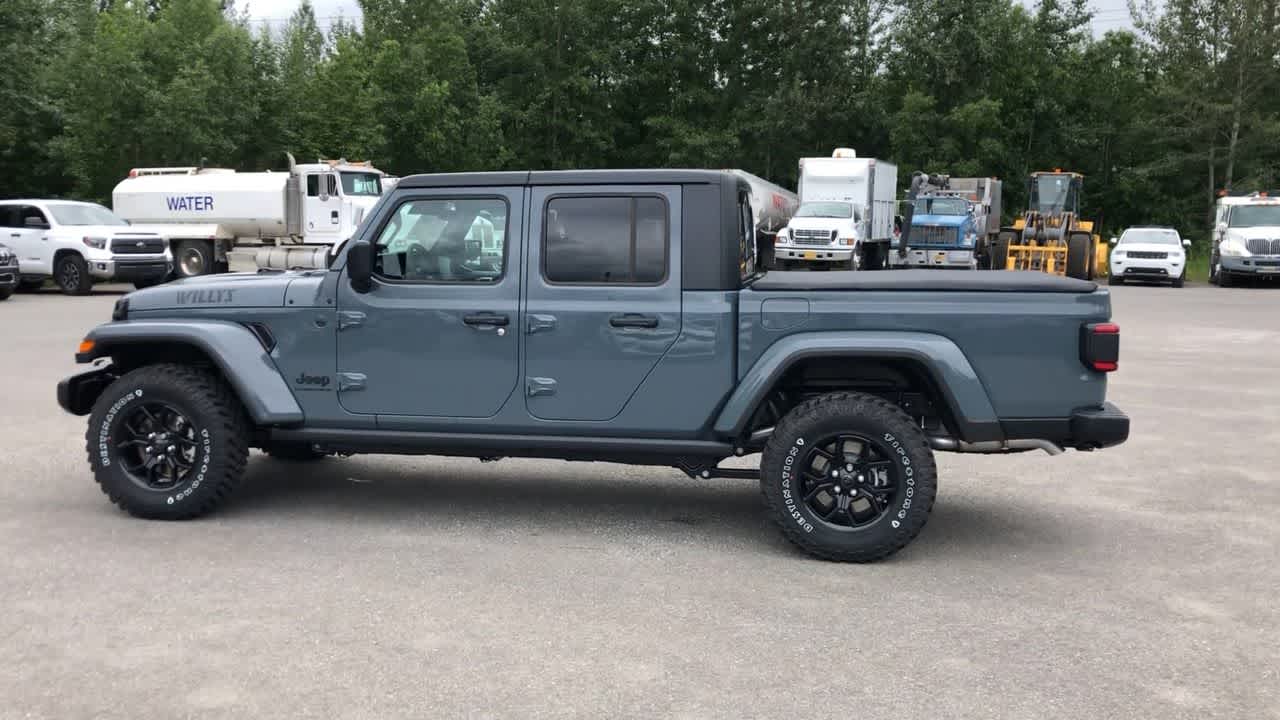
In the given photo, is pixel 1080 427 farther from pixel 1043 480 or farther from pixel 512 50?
pixel 512 50

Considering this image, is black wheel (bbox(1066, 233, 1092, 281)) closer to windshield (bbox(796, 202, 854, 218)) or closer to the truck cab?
the truck cab

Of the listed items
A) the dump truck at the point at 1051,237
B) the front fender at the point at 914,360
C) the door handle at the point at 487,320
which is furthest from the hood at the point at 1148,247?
the door handle at the point at 487,320

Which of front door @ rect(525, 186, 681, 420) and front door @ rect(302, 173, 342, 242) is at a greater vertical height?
front door @ rect(302, 173, 342, 242)

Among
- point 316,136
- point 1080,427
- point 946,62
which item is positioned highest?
point 946,62

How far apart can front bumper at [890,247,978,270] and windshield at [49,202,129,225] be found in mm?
19816

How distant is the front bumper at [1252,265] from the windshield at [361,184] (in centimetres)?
2291

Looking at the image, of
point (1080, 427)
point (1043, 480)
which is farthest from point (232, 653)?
point (1043, 480)

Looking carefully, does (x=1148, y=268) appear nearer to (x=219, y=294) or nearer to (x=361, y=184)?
(x=361, y=184)

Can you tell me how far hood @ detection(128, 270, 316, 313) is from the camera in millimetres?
6531

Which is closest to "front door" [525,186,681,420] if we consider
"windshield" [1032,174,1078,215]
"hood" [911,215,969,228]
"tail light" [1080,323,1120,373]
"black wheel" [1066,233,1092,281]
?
"tail light" [1080,323,1120,373]

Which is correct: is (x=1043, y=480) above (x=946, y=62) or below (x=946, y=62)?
below

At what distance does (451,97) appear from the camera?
5341 centimetres

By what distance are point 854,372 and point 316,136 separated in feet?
147

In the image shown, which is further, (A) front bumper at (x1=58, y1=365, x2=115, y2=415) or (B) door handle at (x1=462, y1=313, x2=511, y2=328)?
(A) front bumper at (x1=58, y1=365, x2=115, y2=415)
